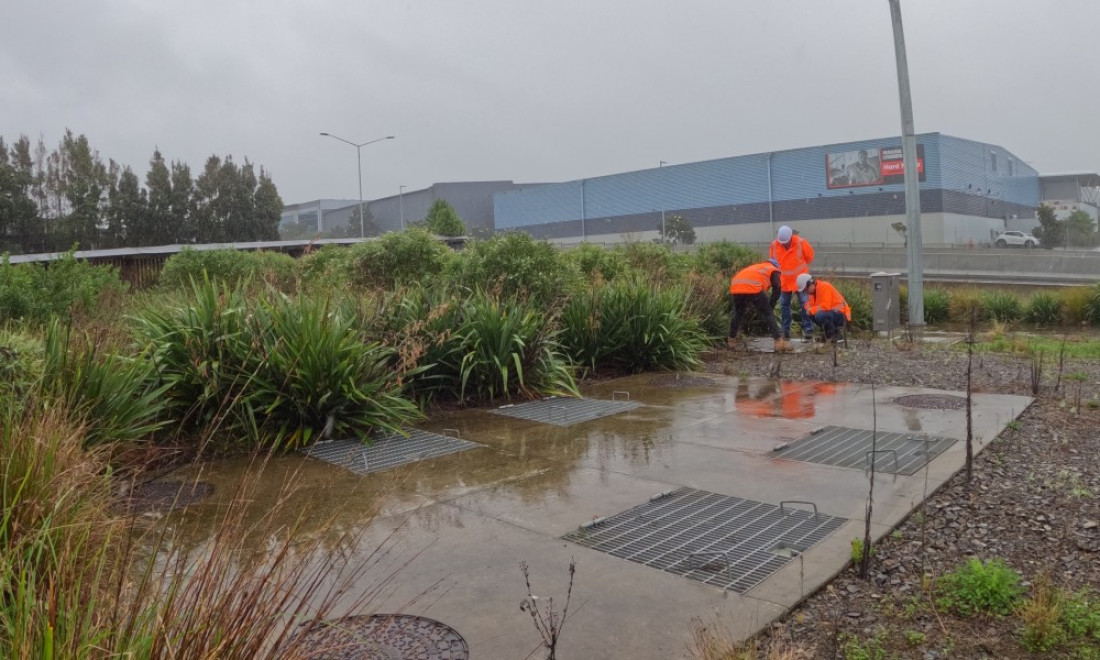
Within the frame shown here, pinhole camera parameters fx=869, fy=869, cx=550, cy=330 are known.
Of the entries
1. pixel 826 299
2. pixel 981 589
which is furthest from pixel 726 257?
pixel 981 589

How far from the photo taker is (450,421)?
7777mm

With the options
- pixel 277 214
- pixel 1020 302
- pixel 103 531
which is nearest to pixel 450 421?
pixel 103 531

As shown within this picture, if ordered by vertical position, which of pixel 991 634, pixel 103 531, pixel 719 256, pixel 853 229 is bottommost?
pixel 991 634

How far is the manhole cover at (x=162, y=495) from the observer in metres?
5.02

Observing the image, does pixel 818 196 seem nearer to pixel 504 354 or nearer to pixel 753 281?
pixel 753 281

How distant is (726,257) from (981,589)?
1474cm

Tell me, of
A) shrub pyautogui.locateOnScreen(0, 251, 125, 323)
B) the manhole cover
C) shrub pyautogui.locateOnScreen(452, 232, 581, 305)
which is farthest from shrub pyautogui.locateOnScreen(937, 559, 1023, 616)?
shrub pyautogui.locateOnScreen(0, 251, 125, 323)

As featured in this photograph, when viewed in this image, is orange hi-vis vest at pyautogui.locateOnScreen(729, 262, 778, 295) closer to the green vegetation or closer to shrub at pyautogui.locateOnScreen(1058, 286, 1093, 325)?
shrub at pyautogui.locateOnScreen(1058, 286, 1093, 325)

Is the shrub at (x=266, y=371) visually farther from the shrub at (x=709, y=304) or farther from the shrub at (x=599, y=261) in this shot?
the shrub at (x=599, y=261)

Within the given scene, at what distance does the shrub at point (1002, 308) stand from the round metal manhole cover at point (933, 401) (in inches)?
471

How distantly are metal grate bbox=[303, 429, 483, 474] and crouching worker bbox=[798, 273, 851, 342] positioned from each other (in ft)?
26.5

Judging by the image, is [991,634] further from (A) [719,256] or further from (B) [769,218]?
(B) [769,218]

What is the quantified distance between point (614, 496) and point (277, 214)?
5635cm

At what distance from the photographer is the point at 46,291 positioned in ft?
34.2
